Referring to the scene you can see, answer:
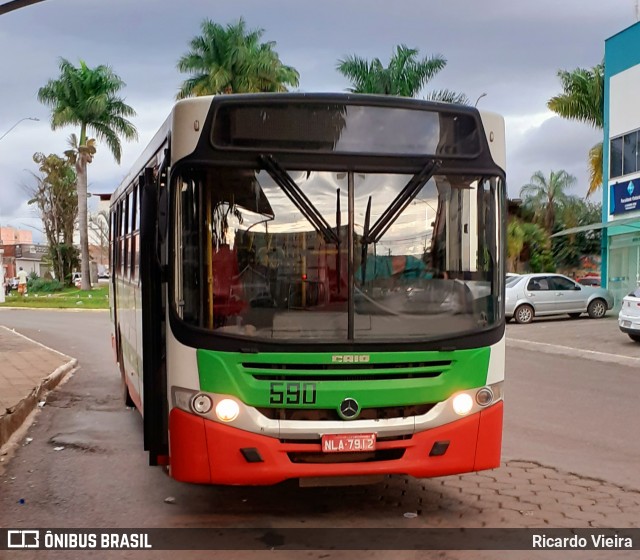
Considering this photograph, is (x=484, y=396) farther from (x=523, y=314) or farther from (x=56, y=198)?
(x=56, y=198)

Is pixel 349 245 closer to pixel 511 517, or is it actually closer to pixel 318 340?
pixel 318 340

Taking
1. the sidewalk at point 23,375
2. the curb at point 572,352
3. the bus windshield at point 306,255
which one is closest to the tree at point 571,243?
the curb at point 572,352

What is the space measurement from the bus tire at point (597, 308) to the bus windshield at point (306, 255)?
2091cm

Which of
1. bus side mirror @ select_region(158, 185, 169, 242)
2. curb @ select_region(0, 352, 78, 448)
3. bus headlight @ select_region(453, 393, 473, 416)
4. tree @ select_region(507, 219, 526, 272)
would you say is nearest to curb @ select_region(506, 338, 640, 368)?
curb @ select_region(0, 352, 78, 448)

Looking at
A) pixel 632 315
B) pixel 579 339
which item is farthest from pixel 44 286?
pixel 632 315

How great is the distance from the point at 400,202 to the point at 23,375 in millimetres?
9275

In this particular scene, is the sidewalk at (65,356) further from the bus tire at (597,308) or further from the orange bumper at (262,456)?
the orange bumper at (262,456)

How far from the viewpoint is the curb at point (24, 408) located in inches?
337

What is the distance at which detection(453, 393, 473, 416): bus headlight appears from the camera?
533cm

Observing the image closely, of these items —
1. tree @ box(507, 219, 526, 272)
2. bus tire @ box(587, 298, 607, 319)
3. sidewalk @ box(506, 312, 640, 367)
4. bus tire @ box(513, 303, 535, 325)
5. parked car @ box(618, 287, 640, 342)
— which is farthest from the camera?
tree @ box(507, 219, 526, 272)

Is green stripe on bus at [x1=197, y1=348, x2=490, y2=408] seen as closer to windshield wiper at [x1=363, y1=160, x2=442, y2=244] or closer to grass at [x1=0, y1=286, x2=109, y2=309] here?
windshield wiper at [x1=363, y1=160, x2=442, y2=244]

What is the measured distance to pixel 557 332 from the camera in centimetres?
2092

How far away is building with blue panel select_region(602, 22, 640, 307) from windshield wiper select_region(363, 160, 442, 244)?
70.6 feet

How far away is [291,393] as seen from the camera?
505 centimetres
